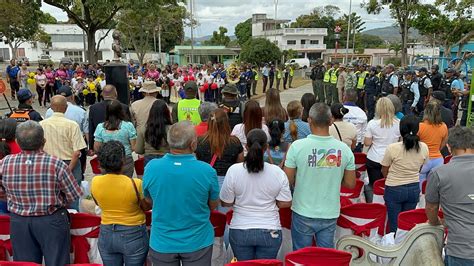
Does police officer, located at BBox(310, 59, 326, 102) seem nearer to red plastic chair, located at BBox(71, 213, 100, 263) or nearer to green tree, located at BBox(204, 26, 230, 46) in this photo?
red plastic chair, located at BBox(71, 213, 100, 263)

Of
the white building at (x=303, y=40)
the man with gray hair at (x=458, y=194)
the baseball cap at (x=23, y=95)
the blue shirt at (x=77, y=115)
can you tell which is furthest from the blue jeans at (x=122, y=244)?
the white building at (x=303, y=40)

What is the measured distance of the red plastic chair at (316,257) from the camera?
8.76 ft

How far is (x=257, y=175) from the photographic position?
10.1ft

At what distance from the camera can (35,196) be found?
313 centimetres

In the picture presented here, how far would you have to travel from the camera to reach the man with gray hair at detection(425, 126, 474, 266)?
2746 mm

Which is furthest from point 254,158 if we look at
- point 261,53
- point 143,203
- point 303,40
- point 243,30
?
point 243,30

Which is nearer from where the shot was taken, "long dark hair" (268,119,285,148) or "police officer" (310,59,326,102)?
"long dark hair" (268,119,285,148)

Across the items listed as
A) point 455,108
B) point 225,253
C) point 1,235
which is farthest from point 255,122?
point 455,108

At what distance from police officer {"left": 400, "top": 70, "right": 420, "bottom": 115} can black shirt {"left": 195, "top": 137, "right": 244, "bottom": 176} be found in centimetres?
865

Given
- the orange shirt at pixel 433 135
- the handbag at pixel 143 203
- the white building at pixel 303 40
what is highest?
the white building at pixel 303 40

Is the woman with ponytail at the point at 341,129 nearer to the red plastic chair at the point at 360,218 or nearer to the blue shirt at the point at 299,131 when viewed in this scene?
the blue shirt at the point at 299,131

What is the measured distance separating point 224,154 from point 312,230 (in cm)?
97

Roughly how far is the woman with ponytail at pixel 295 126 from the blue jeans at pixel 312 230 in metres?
1.52

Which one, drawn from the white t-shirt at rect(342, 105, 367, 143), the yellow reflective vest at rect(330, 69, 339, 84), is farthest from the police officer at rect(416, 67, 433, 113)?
the white t-shirt at rect(342, 105, 367, 143)
